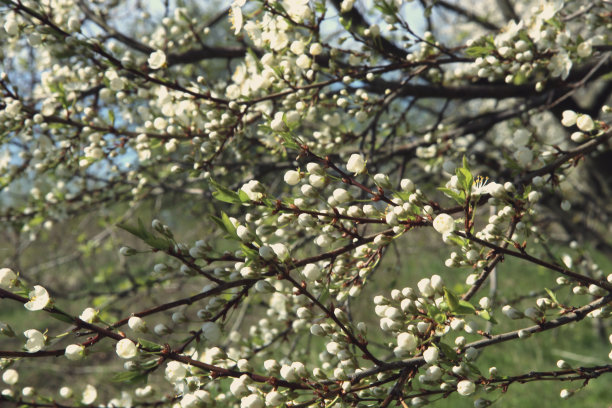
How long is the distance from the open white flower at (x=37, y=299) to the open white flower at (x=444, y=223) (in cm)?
101

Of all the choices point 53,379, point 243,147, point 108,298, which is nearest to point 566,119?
point 243,147

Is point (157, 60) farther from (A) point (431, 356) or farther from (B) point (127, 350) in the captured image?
(A) point (431, 356)

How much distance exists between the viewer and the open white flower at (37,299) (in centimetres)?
115

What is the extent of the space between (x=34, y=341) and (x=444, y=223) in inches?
44.3

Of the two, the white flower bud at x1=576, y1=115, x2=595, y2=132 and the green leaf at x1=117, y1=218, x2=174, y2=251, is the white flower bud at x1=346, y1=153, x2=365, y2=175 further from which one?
the white flower bud at x1=576, y1=115, x2=595, y2=132

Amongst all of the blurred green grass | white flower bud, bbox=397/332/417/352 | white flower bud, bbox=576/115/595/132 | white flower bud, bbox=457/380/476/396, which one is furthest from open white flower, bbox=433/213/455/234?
the blurred green grass

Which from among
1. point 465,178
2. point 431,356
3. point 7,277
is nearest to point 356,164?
point 465,178

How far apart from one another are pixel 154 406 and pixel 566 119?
196 cm

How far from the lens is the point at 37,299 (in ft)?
3.79

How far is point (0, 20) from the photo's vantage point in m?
2.48

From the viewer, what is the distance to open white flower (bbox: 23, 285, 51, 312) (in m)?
1.15

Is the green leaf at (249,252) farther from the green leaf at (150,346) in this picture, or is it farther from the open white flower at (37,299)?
the open white flower at (37,299)

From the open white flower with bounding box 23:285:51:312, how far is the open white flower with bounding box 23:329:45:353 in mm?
96

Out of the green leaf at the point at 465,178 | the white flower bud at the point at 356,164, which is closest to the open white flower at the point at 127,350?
the white flower bud at the point at 356,164
